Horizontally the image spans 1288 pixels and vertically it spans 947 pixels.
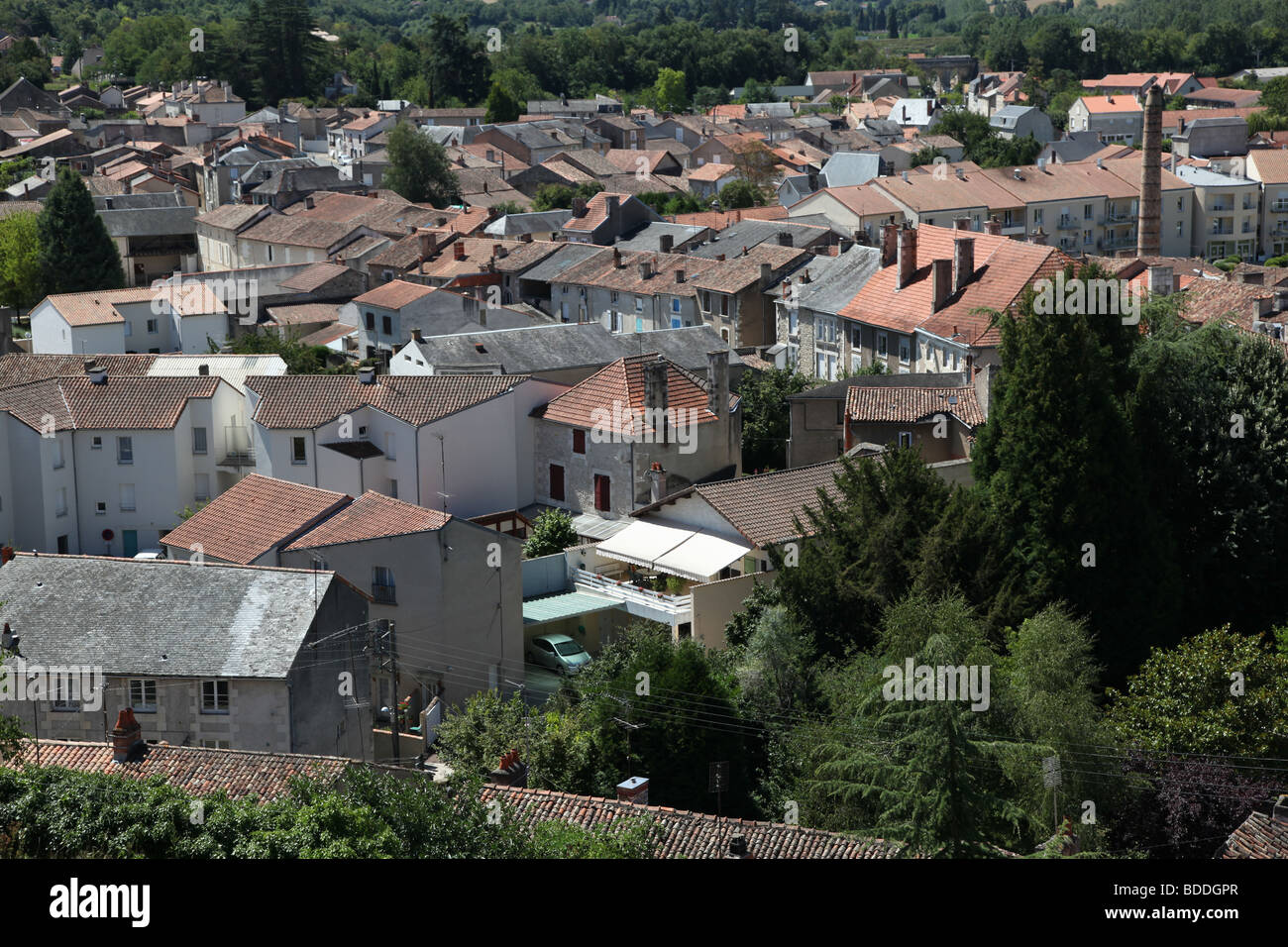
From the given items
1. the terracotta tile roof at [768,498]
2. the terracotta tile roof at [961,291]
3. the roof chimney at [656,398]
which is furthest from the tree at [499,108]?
the terracotta tile roof at [768,498]

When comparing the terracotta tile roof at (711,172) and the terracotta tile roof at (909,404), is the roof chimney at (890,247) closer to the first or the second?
the terracotta tile roof at (909,404)

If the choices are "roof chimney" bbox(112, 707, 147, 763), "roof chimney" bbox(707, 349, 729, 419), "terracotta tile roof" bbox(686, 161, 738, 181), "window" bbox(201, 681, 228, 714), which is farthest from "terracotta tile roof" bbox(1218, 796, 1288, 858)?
"terracotta tile roof" bbox(686, 161, 738, 181)

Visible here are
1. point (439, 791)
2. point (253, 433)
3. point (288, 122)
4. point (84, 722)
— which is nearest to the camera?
point (439, 791)

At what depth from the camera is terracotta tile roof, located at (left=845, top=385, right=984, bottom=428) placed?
125 ft

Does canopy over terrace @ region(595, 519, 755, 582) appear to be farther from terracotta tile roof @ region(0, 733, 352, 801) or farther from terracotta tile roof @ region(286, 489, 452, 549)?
terracotta tile roof @ region(0, 733, 352, 801)

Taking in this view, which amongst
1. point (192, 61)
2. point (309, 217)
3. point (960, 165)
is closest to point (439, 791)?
point (309, 217)

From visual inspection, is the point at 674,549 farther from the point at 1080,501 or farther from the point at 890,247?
the point at 890,247

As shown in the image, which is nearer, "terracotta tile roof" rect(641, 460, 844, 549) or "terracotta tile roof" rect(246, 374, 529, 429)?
"terracotta tile roof" rect(641, 460, 844, 549)

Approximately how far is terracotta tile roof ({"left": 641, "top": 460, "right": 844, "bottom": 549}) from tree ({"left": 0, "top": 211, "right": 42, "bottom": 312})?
45272mm

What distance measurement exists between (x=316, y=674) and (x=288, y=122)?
3821 inches

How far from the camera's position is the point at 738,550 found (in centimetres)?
3309

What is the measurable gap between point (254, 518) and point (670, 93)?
133296 millimetres
